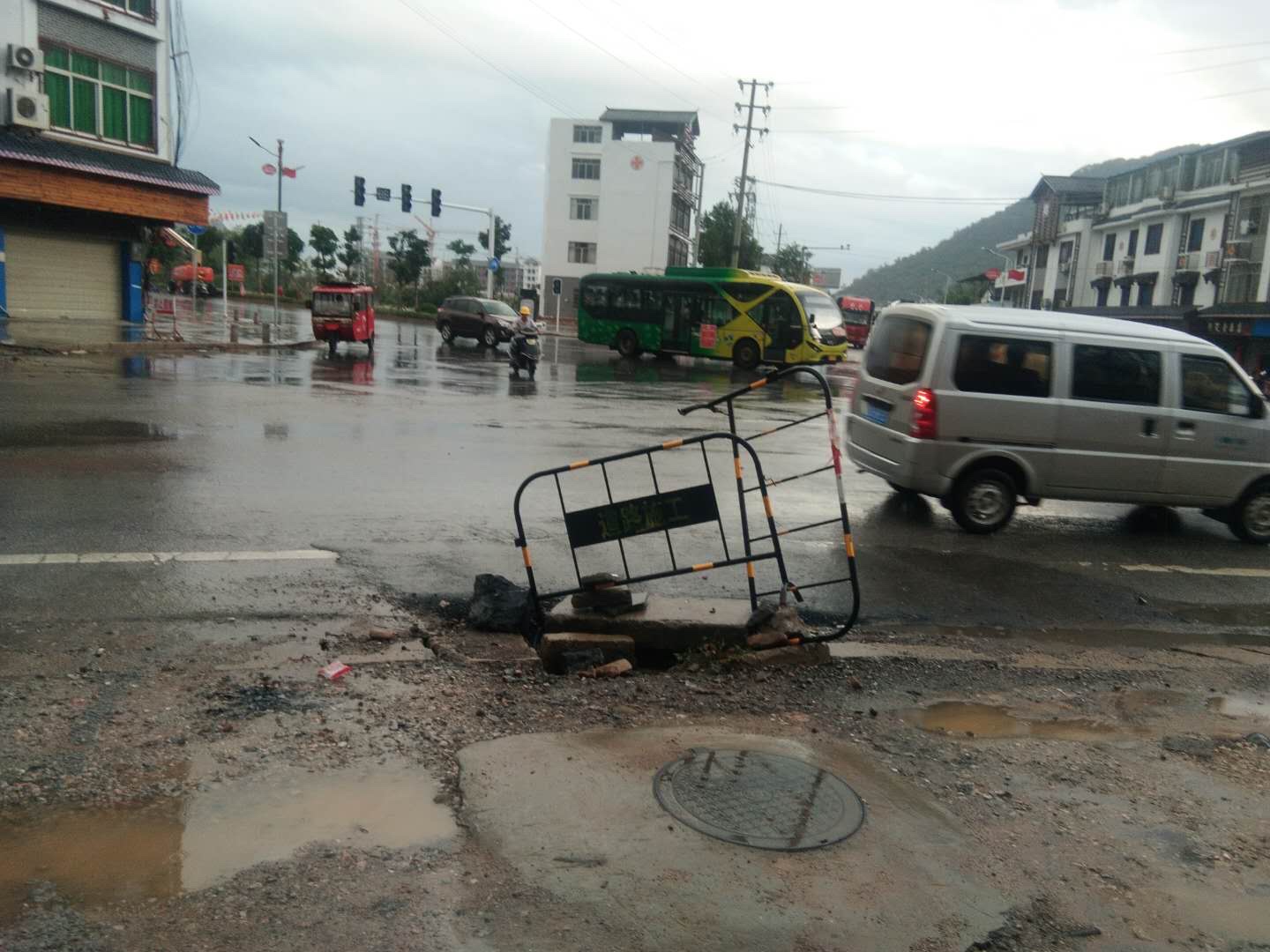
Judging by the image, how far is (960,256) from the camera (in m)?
139

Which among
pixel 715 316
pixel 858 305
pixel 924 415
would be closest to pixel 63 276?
pixel 715 316

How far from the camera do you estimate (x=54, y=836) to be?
3307 millimetres

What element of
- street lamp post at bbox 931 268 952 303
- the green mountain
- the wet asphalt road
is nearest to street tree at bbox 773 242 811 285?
street lamp post at bbox 931 268 952 303

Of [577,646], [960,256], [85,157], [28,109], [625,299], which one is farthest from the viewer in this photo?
[960,256]

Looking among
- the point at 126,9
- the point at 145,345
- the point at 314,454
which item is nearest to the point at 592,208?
the point at 126,9

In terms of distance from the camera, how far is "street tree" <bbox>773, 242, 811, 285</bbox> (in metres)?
89.4

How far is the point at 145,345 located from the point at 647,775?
2314cm

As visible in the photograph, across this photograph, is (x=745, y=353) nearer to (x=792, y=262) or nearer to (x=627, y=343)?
(x=627, y=343)

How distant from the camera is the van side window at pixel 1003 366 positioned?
27.8ft

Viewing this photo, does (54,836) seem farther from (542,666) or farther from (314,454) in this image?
(314,454)

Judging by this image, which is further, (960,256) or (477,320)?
(960,256)

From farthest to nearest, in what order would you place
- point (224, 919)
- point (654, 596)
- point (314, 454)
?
point (314, 454) → point (654, 596) → point (224, 919)

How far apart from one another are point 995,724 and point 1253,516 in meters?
5.77

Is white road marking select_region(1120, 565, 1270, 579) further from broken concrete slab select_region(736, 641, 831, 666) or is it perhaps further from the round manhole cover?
the round manhole cover
